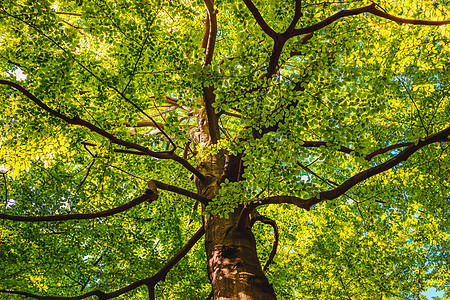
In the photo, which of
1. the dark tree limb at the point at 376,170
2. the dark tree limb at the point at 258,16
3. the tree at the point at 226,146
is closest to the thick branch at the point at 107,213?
the tree at the point at 226,146

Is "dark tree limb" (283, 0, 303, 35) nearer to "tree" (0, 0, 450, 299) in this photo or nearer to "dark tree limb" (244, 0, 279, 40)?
"tree" (0, 0, 450, 299)

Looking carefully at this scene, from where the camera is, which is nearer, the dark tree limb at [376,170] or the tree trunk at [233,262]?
the dark tree limb at [376,170]

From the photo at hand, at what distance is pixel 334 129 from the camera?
11.9ft

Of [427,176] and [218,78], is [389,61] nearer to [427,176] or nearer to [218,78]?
[427,176]

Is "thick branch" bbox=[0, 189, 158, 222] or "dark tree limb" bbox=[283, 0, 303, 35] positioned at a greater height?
"dark tree limb" bbox=[283, 0, 303, 35]

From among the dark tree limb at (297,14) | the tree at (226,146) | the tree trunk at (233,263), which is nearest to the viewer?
the dark tree limb at (297,14)

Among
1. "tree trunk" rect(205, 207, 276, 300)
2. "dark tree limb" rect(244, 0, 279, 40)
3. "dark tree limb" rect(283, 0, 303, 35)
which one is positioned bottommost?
"tree trunk" rect(205, 207, 276, 300)

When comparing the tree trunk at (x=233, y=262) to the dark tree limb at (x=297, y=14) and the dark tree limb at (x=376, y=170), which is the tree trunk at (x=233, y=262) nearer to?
the dark tree limb at (x=376, y=170)

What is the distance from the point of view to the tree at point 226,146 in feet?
11.6

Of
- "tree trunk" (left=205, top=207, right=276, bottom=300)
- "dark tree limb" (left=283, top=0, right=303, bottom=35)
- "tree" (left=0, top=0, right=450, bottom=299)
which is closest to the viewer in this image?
"dark tree limb" (left=283, top=0, right=303, bottom=35)

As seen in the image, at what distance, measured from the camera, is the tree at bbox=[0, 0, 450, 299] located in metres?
3.53

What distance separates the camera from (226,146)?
4844mm

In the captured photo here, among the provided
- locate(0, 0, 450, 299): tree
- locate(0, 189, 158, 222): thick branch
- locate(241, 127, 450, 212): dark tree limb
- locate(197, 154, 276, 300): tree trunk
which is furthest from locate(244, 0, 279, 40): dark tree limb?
locate(197, 154, 276, 300): tree trunk

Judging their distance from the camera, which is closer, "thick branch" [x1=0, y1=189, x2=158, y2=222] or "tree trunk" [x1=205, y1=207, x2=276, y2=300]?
"thick branch" [x1=0, y1=189, x2=158, y2=222]
